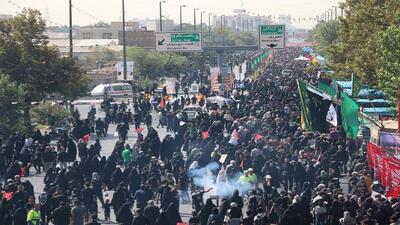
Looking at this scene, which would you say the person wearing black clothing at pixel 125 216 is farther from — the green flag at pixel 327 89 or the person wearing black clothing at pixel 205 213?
the green flag at pixel 327 89

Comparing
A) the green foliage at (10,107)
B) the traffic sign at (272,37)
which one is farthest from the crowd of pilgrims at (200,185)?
the traffic sign at (272,37)

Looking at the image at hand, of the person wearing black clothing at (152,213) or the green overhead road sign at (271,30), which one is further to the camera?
the green overhead road sign at (271,30)

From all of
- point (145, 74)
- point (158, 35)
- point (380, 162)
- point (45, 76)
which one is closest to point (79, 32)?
point (145, 74)

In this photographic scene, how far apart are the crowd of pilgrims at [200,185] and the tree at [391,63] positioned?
90.1 inches

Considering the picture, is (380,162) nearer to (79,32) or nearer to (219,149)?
(219,149)

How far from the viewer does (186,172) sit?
2727 centimetres

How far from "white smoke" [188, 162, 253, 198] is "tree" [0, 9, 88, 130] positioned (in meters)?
18.2

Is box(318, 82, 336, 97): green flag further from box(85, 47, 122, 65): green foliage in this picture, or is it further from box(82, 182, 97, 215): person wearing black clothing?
box(85, 47, 122, 65): green foliage

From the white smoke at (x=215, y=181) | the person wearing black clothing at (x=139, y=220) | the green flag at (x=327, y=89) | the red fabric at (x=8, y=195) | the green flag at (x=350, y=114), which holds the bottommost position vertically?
the white smoke at (x=215, y=181)

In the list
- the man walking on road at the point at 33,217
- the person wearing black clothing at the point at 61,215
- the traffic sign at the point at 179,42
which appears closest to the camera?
the man walking on road at the point at 33,217

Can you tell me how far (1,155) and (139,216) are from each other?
1225 cm

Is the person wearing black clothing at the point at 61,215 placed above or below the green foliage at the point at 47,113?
above

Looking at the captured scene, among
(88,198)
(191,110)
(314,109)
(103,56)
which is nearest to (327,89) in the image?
(191,110)

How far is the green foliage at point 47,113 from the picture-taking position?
4506cm
